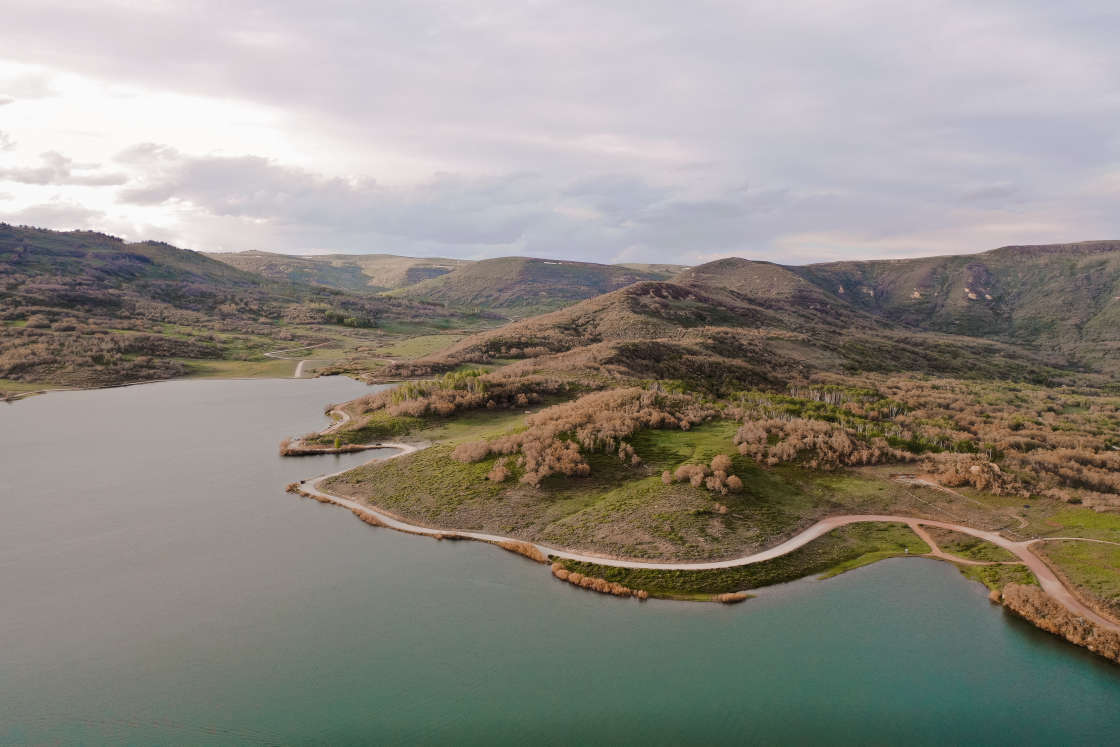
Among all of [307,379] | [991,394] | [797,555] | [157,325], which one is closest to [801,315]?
[991,394]

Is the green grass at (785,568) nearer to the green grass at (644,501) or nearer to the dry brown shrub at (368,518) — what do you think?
the green grass at (644,501)

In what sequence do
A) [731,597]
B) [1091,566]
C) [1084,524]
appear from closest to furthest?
1. [731,597]
2. [1091,566]
3. [1084,524]

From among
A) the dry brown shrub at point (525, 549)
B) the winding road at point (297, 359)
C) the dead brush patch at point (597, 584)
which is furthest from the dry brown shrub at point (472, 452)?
the winding road at point (297, 359)

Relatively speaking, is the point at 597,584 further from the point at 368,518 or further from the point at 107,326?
the point at 107,326

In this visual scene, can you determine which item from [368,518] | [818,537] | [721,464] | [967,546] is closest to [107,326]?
[368,518]

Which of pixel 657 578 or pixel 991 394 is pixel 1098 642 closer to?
pixel 657 578
